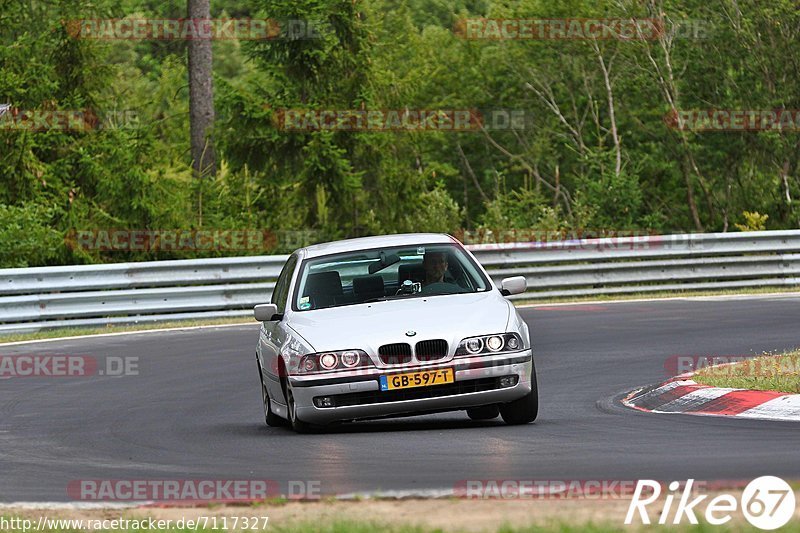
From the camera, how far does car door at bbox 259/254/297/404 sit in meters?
11.5

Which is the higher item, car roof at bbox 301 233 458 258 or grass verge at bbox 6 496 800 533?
car roof at bbox 301 233 458 258

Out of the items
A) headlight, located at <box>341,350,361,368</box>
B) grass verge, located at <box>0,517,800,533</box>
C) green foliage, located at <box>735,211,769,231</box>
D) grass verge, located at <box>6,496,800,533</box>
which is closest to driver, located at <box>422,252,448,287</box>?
headlight, located at <box>341,350,361,368</box>

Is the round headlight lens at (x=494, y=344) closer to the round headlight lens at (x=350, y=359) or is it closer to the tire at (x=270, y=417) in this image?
the round headlight lens at (x=350, y=359)

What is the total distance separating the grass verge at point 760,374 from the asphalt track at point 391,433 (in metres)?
0.75

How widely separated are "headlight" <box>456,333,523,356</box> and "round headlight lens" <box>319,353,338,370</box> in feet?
2.93

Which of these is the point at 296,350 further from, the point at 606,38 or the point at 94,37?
the point at 606,38

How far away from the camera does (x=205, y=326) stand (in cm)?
2222

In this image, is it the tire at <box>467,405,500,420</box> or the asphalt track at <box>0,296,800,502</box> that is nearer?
the asphalt track at <box>0,296,800,502</box>

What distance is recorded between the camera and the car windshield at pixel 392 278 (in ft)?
38.8

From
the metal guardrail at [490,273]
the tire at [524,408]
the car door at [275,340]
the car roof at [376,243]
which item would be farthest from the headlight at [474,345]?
the metal guardrail at [490,273]

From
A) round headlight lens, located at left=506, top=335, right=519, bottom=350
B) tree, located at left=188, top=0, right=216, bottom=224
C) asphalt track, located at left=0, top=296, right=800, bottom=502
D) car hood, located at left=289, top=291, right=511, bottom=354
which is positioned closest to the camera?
asphalt track, located at left=0, top=296, right=800, bottom=502

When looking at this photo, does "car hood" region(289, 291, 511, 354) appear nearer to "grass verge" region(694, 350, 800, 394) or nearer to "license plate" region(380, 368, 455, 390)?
"license plate" region(380, 368, 455, 390)

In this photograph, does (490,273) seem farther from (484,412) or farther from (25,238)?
(484,412)

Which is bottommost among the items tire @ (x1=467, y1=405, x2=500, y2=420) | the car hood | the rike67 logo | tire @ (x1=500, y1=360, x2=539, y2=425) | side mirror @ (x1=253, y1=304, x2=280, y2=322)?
tire @ (x1=467, y1=405, x2=500, y2=420)
